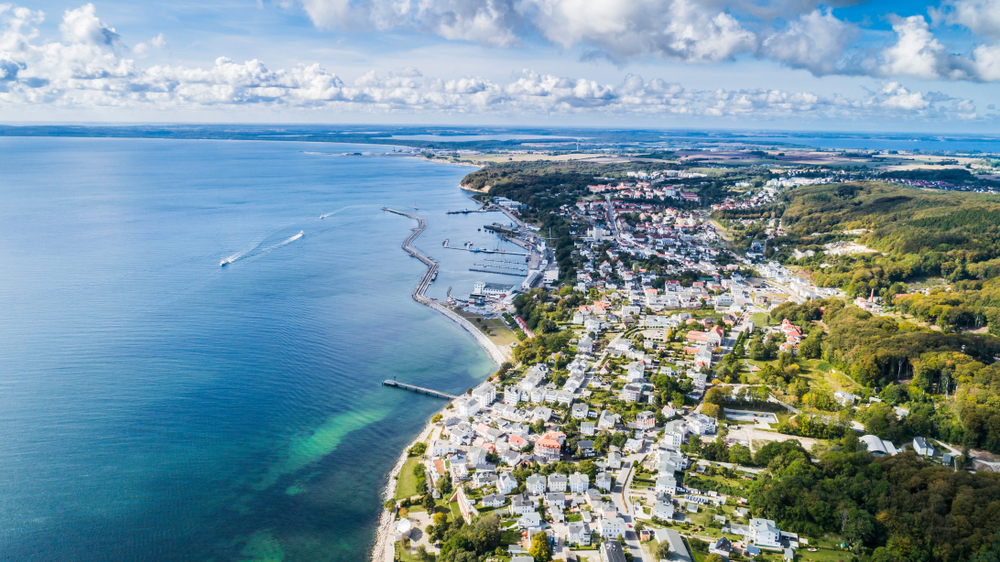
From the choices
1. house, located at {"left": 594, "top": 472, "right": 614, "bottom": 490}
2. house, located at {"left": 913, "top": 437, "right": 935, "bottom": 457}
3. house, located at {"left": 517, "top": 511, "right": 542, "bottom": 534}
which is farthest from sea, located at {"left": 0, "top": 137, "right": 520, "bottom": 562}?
house, located at {"left": 913, "top": 437, "right": 935, "bottom": 457}

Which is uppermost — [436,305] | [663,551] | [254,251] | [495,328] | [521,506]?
[254,251]

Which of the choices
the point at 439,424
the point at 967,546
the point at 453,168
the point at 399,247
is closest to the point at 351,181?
the point at 453,168

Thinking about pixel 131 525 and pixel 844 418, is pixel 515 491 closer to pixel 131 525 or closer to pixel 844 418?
pixel 131 525

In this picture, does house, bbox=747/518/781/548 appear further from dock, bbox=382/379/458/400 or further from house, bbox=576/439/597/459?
dock, bbox=382/379/458/400

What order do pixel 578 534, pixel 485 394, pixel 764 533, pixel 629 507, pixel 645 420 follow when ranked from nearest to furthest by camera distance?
pixel 764 533 < pixel 578 534 < pixel 629 507 < pixel 645 420 < pixel 485 394

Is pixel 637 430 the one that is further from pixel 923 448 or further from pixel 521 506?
pixel 923 448

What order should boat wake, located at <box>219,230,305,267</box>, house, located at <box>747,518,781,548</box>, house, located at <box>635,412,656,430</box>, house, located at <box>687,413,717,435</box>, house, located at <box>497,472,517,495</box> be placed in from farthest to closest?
boat wake, located at <box>219,230,305,267</box>
house, located at <box>635,412,656,430</box>
house, located at <box>687,413,717,435</box>
house, located at <box>497,472,517,495</box>
house, located at <box>747,518,781,548</box>

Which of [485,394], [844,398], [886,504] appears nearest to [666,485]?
[886,504]

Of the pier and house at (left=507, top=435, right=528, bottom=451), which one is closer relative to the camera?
house at (left=507, top=435, right=528, bottom=451)
